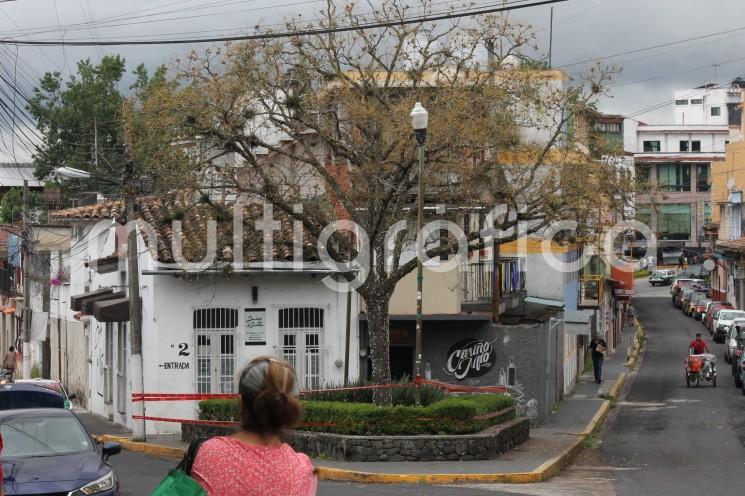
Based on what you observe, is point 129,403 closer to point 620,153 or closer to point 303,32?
point 303,32

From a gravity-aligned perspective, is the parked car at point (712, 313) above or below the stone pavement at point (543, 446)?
above

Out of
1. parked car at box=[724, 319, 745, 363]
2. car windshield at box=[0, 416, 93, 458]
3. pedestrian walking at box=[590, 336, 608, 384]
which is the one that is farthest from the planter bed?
parked car at box=[724, 319, 745, 363]

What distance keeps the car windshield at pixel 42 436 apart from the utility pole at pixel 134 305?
29.6 feet

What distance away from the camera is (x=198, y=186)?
69.3ft

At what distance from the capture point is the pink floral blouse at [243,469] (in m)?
4.74

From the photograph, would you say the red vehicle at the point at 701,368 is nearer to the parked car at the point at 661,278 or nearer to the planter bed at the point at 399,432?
the planter bed at the point at 399,432

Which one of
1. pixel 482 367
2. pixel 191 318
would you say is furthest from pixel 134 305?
pixel 482 367

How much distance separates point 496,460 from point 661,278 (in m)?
83.6

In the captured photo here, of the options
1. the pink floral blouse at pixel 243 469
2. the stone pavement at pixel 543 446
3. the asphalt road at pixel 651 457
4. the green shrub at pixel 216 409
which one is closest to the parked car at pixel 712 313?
the asphalt road at pixel 651 457

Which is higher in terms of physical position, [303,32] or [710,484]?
[303,32]

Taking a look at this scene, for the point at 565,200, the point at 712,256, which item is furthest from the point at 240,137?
the point at 712,256

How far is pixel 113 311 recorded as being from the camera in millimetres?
27125

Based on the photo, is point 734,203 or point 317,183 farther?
point 734,203

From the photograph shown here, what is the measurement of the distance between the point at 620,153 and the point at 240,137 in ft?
22.3
